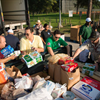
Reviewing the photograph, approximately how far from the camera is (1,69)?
1808 millimetres

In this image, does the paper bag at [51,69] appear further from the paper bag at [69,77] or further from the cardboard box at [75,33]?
the cardboard box at [75,33]

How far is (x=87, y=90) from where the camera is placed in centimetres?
163

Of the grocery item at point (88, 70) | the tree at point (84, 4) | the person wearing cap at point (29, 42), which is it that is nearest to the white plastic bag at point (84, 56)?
the grocery item at point (88, 70)

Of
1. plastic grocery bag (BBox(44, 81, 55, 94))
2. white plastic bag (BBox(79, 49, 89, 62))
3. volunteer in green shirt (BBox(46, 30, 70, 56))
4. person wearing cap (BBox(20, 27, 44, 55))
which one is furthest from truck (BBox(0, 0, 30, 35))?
plastic grocery bag (BBox(44, 81, 55, 94))

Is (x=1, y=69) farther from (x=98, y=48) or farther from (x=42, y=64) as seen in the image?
(x=98, y=48)

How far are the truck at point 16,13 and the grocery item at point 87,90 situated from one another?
6.20 m

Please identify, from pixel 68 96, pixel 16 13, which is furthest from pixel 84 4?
pixel 68 96

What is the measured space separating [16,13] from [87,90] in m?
9.10

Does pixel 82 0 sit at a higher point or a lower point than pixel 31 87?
higher

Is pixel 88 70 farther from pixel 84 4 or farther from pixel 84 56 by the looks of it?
pixel 84 4

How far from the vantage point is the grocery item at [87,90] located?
5.07 feet

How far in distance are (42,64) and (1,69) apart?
0.85 meters

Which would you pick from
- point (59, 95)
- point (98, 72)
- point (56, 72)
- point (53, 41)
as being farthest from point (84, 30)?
point (59, 95)

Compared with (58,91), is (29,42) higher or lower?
higher
